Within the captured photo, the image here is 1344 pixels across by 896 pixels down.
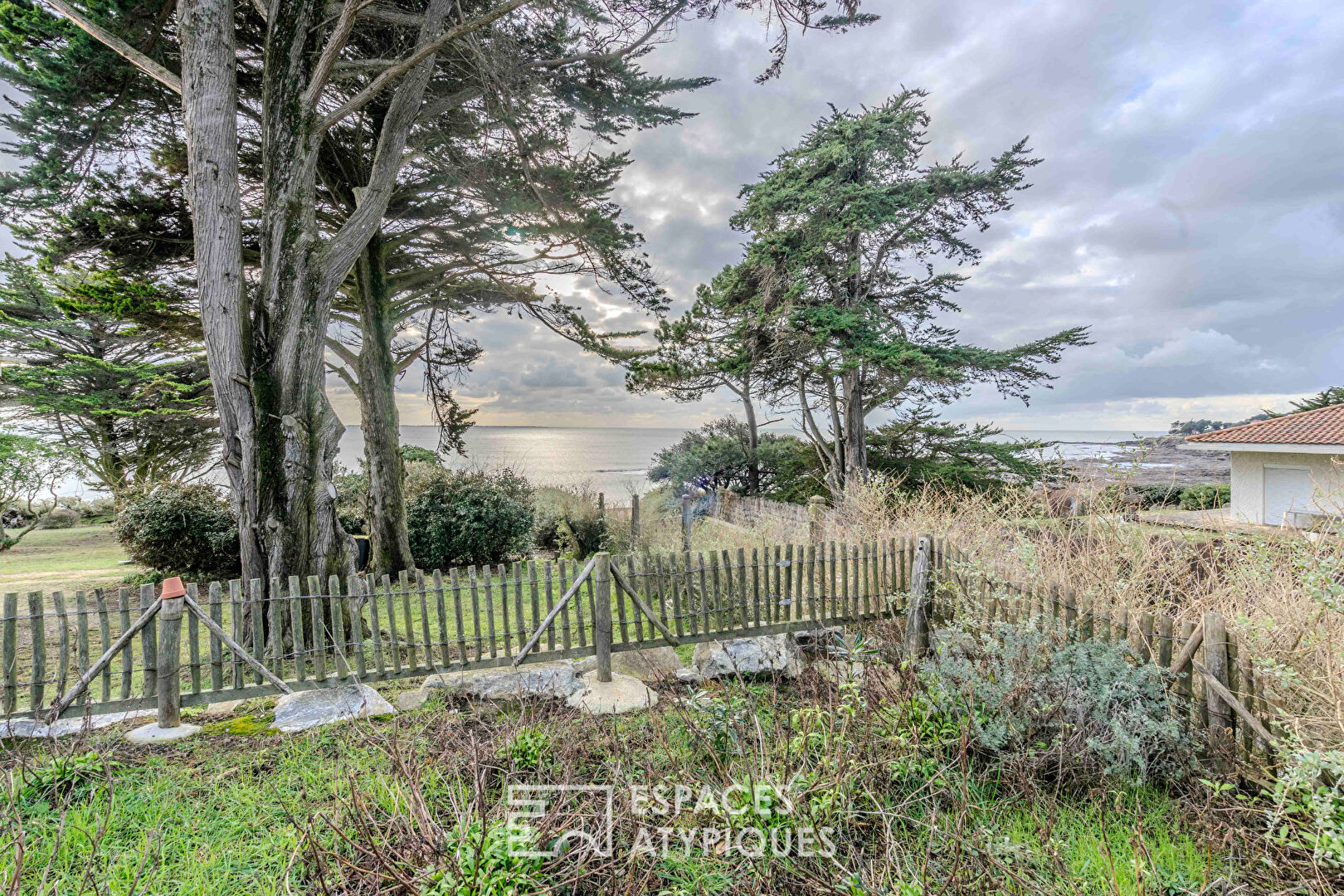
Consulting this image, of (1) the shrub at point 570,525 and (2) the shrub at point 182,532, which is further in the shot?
(1) the shrub at point 570,525

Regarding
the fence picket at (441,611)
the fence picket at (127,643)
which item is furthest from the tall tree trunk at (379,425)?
the fence picket at (127,643)

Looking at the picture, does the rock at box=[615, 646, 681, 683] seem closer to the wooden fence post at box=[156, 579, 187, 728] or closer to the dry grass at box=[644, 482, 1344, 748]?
the dry grass at box=[644, 482, 1344, 748]

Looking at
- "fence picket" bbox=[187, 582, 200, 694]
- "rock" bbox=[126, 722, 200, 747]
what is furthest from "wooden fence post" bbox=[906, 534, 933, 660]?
"fence picket" bbox=[187, 582, 200, 694]

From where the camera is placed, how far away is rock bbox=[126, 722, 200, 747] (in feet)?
11.4

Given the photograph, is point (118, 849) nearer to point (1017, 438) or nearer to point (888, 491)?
point (888, 491)

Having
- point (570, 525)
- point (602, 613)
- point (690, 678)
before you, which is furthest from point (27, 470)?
point (690, 678)

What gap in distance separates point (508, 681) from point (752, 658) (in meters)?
2.20

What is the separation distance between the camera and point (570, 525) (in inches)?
480

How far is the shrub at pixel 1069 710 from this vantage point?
2.75 meters

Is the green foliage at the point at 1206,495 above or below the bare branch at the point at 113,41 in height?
below

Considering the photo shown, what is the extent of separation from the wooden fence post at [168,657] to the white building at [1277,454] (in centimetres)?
1812

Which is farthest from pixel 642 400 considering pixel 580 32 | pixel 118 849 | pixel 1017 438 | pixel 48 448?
pixel 48 448

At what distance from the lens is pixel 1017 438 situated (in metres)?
14.0

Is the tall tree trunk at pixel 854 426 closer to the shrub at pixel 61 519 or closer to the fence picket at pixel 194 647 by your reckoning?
the fence picket at pixel 194 647
